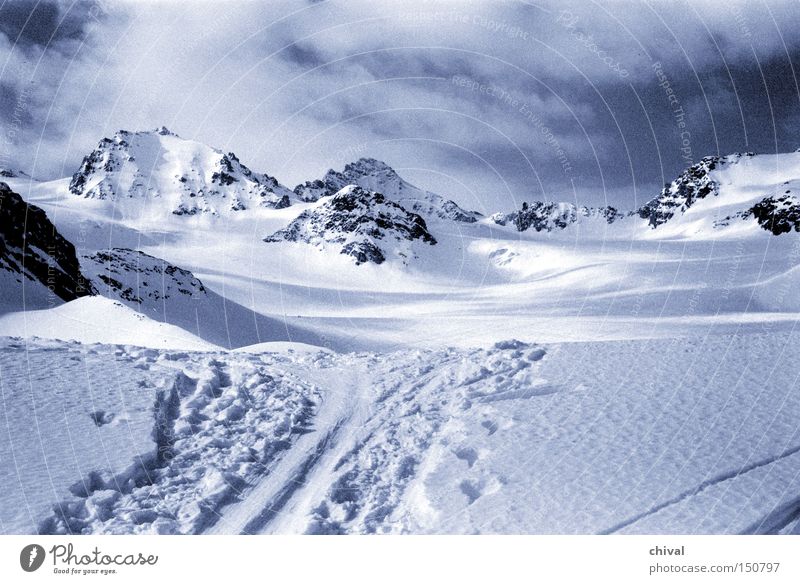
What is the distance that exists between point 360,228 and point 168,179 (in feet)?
224

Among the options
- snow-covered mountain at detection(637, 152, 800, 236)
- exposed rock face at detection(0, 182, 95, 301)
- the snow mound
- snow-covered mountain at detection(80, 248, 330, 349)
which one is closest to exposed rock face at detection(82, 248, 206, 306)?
snow-covered mountain at detection(80, 248, 330, 349)

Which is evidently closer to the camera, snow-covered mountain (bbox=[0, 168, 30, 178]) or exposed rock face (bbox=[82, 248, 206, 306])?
exposed rock face (bbox=[82, 248, 206, 306])

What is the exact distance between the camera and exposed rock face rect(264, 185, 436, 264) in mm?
112363

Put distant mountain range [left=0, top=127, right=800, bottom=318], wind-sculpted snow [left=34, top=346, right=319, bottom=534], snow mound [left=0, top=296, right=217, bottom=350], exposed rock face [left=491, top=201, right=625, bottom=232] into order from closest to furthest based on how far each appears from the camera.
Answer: wind-sculpted snow [left=34, top=346, right=319, bottom=534]
snow mound [left=0, top=296, right=217, bottom=350]
distant mountain range [left=0, top=127, right=800, bottom=318]
exposed rock face [left=491, top=201, right=625, bottom=232]

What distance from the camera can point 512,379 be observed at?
34.0 feet

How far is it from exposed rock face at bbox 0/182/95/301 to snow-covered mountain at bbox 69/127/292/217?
380ft

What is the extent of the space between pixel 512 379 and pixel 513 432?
215cm

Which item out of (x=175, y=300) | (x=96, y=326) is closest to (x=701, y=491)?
(x=96, y=326)

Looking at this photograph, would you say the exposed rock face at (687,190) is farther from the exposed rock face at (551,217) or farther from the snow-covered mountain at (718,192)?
the exposed rock face at (551,217)

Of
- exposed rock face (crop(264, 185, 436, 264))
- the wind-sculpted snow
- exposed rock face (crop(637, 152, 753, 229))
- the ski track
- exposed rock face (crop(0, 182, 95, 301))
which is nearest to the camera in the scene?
the ski track

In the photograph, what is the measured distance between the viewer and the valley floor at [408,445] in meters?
6.76

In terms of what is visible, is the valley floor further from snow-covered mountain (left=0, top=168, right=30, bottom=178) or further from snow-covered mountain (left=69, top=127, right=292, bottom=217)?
snow-covered mountain (left=0, top=168, right=30, bottom=178)
